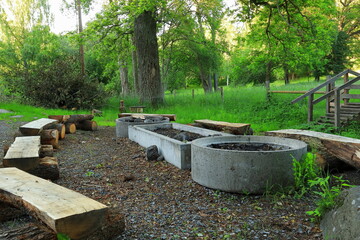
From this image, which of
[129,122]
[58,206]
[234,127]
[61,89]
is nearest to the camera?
[58,206]

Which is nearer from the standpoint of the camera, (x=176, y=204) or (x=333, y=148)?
(x=176, y=204)

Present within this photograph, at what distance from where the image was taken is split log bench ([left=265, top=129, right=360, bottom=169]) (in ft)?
13.8

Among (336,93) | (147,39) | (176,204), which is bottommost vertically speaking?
(176,204)

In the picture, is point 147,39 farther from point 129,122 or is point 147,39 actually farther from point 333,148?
point 333,148

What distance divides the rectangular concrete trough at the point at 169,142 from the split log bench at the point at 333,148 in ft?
4.99

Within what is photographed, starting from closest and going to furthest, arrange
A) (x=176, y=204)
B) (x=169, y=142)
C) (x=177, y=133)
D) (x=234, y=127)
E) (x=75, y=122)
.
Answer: (x=176, y=204)
(x=169, y=142)
(x=234, y=127)
(x=177, y=133)
(x=75, y=122)

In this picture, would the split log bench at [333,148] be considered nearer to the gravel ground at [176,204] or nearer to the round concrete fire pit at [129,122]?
the gravel ground at [176,204]

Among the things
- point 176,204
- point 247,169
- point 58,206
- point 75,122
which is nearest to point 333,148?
point 247,169

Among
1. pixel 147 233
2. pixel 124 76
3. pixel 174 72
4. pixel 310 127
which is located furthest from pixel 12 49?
pixel 147 233

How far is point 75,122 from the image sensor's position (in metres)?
9.40

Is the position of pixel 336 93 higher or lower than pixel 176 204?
higher

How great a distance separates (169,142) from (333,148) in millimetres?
2628

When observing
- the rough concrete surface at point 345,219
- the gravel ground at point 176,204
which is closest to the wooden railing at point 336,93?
the gravel ground at point 176,204

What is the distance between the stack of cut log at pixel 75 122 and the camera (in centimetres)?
881
